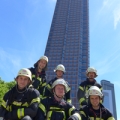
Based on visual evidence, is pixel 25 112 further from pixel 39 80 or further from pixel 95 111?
pixel 39 80

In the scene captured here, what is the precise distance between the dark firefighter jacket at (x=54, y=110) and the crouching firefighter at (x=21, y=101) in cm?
20

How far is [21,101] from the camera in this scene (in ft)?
14.9

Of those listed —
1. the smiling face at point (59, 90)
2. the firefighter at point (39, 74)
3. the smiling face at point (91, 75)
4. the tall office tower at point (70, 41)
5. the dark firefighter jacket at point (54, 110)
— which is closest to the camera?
the dark firefighter jacket at point (54, 110)

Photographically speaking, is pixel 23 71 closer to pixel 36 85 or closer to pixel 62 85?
pixel 62 85

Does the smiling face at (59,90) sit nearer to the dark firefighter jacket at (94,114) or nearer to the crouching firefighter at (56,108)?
the crouching firefighter at (56,108)

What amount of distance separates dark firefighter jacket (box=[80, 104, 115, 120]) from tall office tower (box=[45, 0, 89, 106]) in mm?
96165

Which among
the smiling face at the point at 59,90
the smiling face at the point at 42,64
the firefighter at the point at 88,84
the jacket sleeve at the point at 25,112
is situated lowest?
the jacket sleeve at the point at 25,112

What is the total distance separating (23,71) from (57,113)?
1573 mm

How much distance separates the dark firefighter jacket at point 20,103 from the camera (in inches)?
164

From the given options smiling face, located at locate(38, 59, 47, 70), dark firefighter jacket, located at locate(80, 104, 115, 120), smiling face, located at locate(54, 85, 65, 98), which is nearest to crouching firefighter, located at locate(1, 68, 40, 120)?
smiling face, located at locate(54, 85, 65, 98)

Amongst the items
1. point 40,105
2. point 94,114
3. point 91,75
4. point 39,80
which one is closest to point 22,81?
point 40,105

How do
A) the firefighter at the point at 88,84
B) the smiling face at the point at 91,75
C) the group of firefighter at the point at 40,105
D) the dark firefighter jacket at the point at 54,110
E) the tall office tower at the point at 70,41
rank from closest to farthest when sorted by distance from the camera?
the group of firefighter at the point at 40,105
the dark firefighter jacket at the point at 54,110
the firefighter at the point at 88,84
the smiling face at the point at 91,75
the tall office tower at the point at 70,41

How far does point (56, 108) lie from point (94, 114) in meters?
1.10

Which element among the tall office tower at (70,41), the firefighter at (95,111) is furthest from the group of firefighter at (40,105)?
the tall office tower at (70,41)
